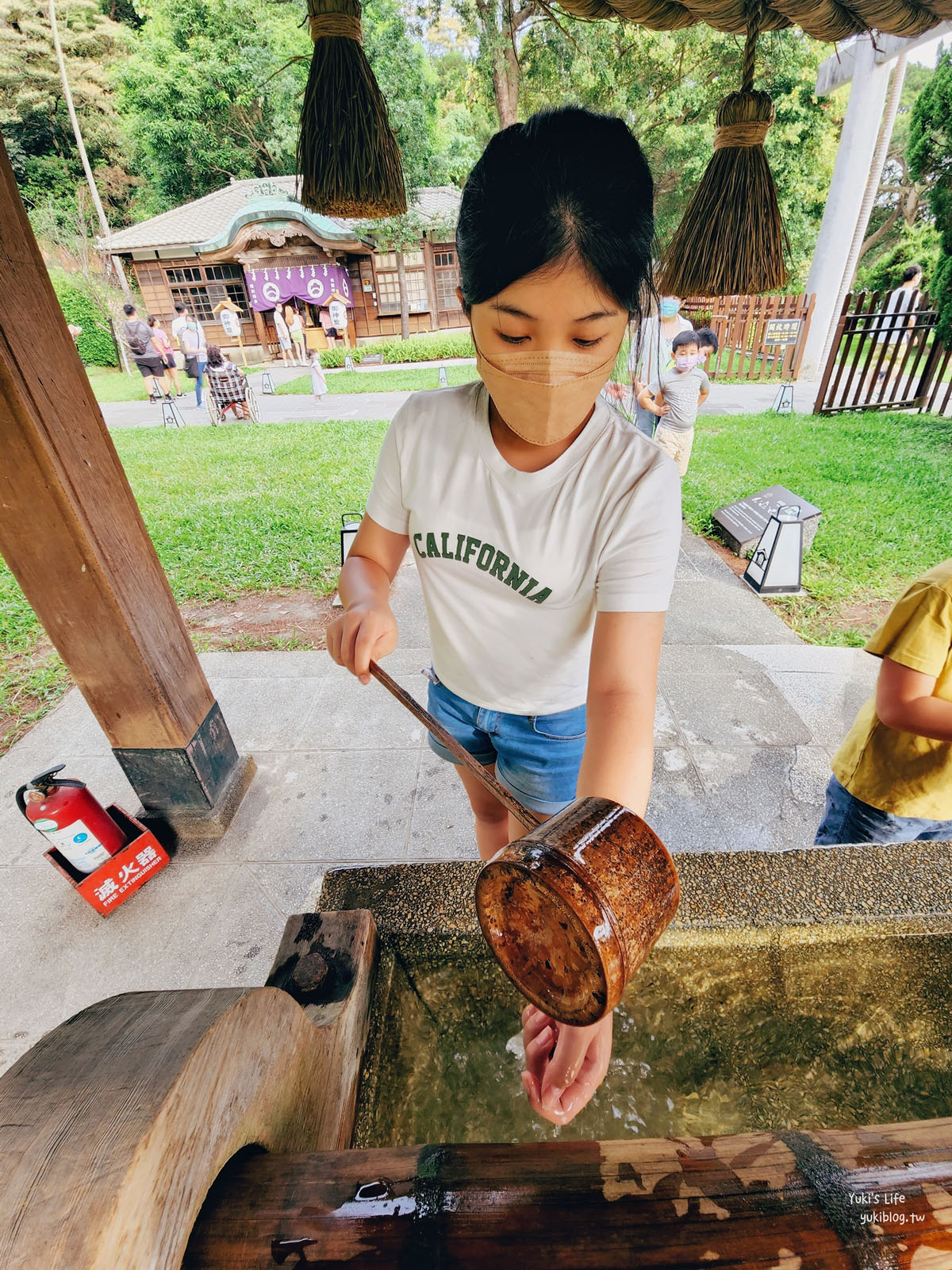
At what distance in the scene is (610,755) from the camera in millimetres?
1083

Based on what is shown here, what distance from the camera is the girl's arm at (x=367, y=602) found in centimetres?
125

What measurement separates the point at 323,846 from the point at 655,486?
213cm

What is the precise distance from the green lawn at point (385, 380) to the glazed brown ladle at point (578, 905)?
13.1 metres

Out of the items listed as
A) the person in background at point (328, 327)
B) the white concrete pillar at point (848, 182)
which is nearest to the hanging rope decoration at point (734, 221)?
the white concrete pillar at point (848, 182)

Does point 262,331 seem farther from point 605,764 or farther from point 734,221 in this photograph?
point 605,764

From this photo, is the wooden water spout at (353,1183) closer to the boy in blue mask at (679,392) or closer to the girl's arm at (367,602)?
the girl's arm at (367,602)

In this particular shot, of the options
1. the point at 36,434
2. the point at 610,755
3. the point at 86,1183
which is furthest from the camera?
the point at 36,434

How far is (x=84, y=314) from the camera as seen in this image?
65.7 ft

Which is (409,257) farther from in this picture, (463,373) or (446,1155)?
(446,1155)

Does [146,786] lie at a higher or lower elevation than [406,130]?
lower

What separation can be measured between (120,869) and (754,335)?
50.8 feet

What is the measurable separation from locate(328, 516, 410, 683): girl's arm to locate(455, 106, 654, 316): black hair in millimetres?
607

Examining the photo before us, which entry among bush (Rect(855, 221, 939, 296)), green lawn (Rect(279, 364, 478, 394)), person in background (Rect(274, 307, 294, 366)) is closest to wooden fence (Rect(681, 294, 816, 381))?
bush (Rect(855, 221, 939, 296))

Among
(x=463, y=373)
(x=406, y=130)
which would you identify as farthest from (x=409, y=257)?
(x=463, y=373)
